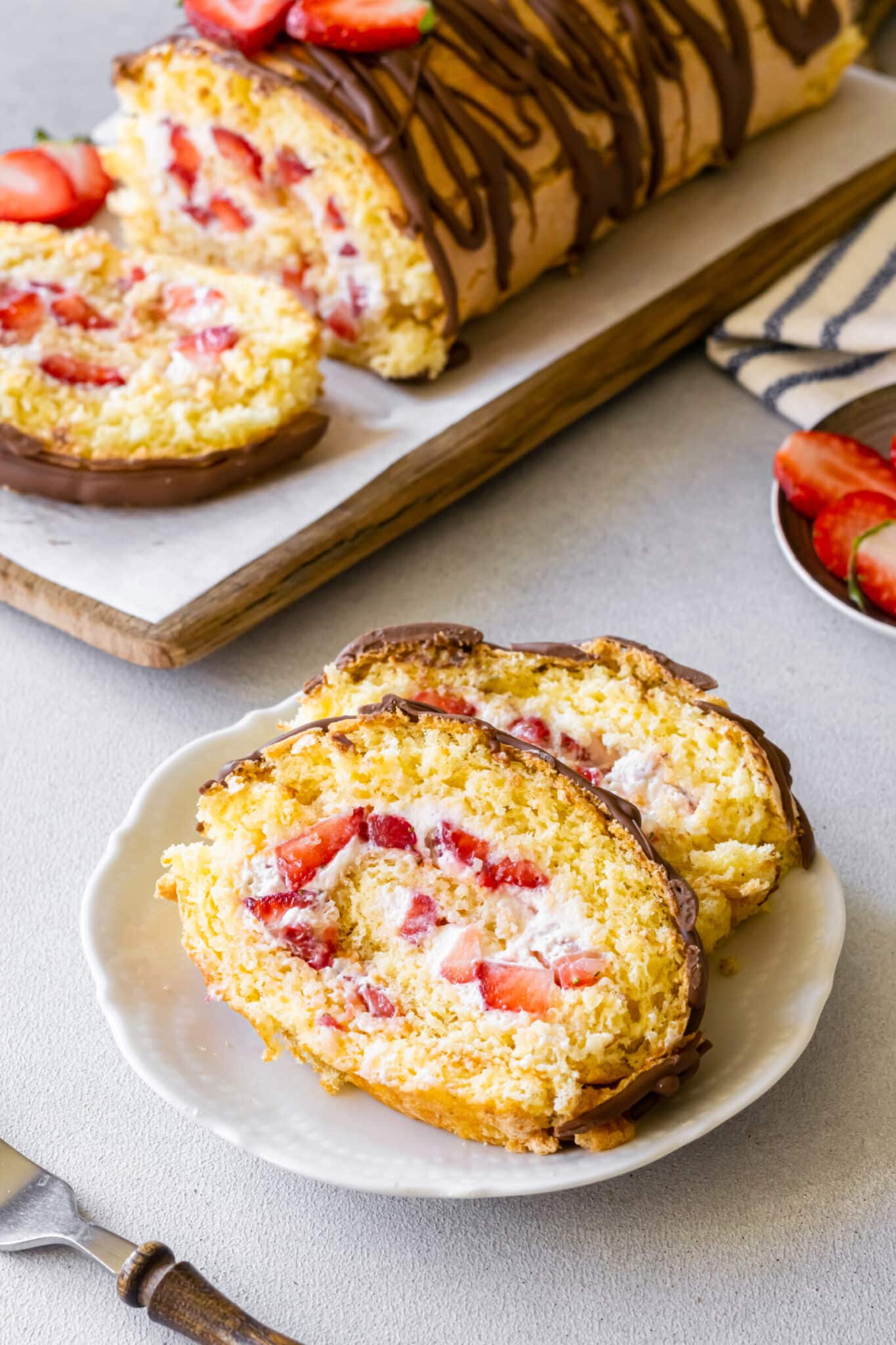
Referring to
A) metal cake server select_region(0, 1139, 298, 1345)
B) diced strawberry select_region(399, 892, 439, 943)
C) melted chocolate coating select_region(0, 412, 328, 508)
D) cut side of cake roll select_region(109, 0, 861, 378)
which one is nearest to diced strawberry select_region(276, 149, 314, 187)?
cut side of cake roll select_region(109, 0, 861, 378)

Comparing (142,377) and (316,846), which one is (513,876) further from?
(142,377)

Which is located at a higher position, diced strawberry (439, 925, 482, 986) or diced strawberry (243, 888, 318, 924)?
diced strawberry (243, 888, 318, 924)

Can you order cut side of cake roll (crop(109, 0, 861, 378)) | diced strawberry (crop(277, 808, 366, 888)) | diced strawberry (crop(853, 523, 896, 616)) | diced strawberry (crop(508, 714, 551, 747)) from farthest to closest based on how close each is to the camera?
cut side of cake roll (crop(109, 0, 861, 378)) < diced strawberry (crop(853, 523, 896, 616)) < diced strawberry (crop(508, 714, 551, 747)) < diced strawberry (crop(277, 808, 366, 888))

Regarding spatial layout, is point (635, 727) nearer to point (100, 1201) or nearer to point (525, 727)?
point (525, 727)

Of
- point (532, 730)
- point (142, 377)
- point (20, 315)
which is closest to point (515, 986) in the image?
point (532, 730)

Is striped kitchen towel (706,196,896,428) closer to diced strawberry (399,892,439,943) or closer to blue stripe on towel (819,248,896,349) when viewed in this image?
blue stripe on towel (819,248,896,349)
